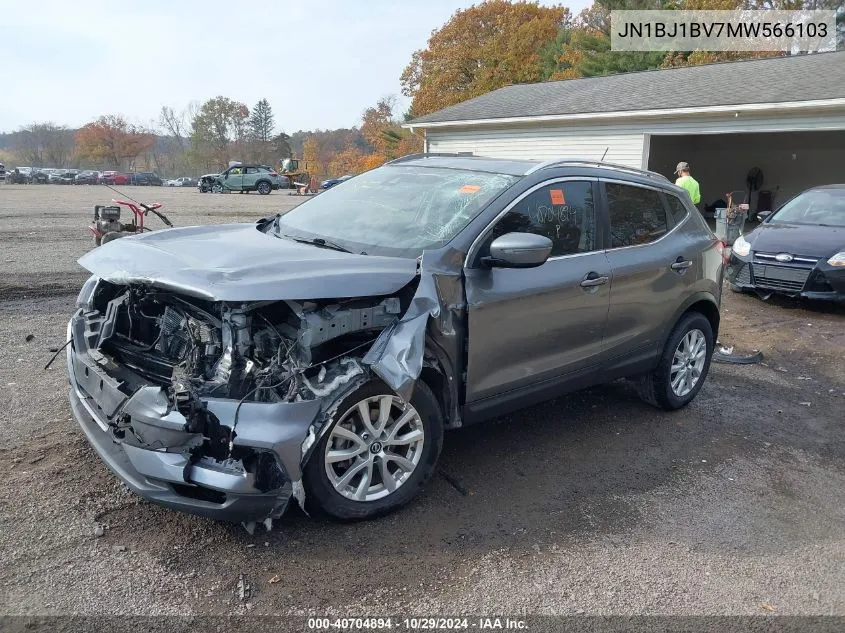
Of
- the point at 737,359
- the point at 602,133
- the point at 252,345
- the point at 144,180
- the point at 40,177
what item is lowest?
the point at 144,180

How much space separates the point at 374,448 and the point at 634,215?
8.57 feet

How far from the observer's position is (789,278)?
879cm

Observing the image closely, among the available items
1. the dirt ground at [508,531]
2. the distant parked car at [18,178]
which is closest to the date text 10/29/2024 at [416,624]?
the dirt ground at [508,531]

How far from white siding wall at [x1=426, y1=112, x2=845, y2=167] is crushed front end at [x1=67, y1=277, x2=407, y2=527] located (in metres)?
13.7

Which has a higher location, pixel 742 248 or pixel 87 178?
pixel 742 248

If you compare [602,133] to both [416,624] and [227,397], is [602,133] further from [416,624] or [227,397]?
[416,624]

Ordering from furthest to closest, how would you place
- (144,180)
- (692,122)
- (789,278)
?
(144,180) < (692,122) < (789,278)

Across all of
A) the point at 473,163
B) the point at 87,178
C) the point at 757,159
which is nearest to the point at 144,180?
the point at 87,178

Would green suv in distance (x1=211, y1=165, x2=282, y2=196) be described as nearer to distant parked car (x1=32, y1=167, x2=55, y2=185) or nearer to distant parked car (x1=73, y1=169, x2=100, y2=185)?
distant parked car (x1=32, y1=167, x2=55, y2=185)

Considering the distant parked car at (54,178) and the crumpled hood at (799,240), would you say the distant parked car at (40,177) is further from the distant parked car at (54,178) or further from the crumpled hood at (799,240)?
the crumpled hood at (799,240)

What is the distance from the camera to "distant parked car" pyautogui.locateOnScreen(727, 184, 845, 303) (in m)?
8.48

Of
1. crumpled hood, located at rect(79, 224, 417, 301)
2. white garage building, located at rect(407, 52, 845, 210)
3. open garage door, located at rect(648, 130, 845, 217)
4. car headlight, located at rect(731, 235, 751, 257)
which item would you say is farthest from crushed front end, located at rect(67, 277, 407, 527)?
open garage door, located at rect(648, 130, 845, 217)

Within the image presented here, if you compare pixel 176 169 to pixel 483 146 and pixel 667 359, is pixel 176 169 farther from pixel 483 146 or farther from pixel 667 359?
pixel 667 359

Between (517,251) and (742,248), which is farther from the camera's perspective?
(742,248)
